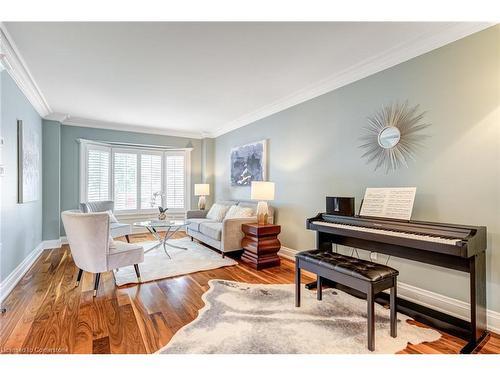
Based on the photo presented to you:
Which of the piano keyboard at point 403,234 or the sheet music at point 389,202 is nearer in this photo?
the piano keyboard at point 403,234

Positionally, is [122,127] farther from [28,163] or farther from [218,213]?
[218,213]

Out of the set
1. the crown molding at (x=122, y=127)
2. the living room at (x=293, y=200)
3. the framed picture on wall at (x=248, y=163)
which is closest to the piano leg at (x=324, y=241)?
the living room at (x=293, y=200)

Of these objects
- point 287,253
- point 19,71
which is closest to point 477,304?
point 287,253

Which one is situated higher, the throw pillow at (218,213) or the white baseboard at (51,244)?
the throw pillow at (218,213)

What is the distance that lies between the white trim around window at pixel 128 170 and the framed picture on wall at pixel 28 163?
1123 mm

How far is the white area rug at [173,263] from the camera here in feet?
10.7

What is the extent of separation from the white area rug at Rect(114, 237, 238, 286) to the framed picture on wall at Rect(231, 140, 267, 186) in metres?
1.59

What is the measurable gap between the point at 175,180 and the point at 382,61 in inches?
211

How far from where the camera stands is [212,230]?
4.31 m

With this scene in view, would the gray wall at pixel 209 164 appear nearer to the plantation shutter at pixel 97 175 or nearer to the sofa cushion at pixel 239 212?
the sofa cushion at pixel 239 212

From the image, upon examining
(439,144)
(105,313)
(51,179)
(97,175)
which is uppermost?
(439,144)

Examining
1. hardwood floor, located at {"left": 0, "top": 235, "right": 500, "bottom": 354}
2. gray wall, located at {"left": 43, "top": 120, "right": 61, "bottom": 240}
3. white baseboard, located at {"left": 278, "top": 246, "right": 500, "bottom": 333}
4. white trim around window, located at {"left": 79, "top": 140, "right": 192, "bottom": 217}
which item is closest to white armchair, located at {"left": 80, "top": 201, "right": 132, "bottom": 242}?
gray wall, located at {"left": 43, "top": 120, "right": 61, "bottom": 240}
